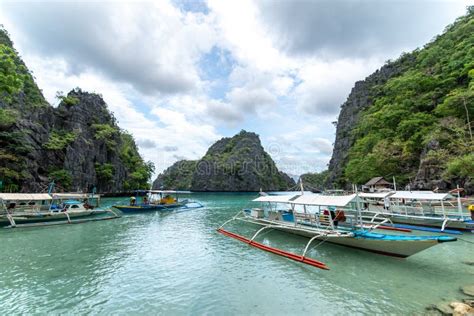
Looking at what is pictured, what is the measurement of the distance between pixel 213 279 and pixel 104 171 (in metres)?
57.5

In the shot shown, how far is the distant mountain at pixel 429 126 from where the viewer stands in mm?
30625

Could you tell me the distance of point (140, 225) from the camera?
22.8m

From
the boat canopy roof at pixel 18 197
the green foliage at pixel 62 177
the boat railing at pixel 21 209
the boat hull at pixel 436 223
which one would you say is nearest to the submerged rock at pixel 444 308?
the boat hull at pixel 436 223

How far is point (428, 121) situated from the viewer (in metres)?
39.5

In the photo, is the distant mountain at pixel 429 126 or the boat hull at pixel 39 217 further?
the distant mountain at pixel 429 126

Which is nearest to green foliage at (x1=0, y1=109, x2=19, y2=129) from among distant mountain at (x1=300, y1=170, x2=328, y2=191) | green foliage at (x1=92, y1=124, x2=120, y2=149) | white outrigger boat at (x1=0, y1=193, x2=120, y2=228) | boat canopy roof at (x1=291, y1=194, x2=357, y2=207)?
white outrigger boat at (x1=0, y1=193, x2=120, y2=228)

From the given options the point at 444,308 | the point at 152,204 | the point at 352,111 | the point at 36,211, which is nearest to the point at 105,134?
the point at 152,204

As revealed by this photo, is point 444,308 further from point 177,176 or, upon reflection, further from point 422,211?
point 177,176

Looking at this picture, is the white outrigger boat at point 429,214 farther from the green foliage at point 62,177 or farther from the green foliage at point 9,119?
the green foliage at point 62,177

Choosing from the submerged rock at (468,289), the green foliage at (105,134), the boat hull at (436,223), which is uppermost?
the green foliage at (105,134)

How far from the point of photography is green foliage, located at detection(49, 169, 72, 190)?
1844 inches

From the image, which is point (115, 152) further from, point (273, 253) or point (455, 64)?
point (455, 64)

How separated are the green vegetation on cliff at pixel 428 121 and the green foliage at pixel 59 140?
5788cm

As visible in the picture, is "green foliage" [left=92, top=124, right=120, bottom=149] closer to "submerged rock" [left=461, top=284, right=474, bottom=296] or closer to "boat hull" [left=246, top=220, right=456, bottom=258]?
"boat hull" [left=246, top=220, right=456, bottom=258]
